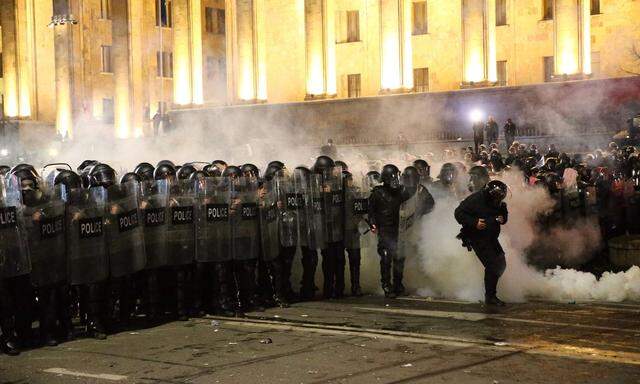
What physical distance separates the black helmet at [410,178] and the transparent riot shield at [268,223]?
2391 millimetres

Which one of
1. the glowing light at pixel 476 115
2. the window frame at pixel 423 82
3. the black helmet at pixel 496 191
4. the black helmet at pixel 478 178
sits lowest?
the black helmet at pixel 496 191

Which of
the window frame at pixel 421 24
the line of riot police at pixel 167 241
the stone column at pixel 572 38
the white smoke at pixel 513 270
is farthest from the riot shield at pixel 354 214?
the window frame at pixel 421 24

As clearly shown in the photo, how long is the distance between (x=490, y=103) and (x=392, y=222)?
25339 millimetres

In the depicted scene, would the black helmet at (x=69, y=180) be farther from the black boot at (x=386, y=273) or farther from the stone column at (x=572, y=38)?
the stone column at (x=572, y=38)

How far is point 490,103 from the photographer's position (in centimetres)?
3972

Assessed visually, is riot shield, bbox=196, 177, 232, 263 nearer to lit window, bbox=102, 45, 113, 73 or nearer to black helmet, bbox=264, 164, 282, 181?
black helmet, bbox=264, 164, 282, 181

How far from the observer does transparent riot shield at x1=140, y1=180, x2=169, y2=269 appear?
13266 mm

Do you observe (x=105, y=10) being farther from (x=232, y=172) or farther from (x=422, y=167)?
(x=232, y=172)

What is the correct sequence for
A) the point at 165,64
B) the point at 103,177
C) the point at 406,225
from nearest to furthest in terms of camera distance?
the point at 103,177, the point at 406,225, the point at 165,64

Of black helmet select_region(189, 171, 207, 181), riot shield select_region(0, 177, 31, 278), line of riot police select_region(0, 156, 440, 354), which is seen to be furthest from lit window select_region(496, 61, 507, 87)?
riot shield select_region(0, 177, 31, 278)

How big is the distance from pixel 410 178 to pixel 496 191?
264cm

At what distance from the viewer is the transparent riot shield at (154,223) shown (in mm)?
13266

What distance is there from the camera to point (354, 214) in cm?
1565

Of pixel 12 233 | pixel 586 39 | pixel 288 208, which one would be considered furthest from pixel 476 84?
pixel 12 233
